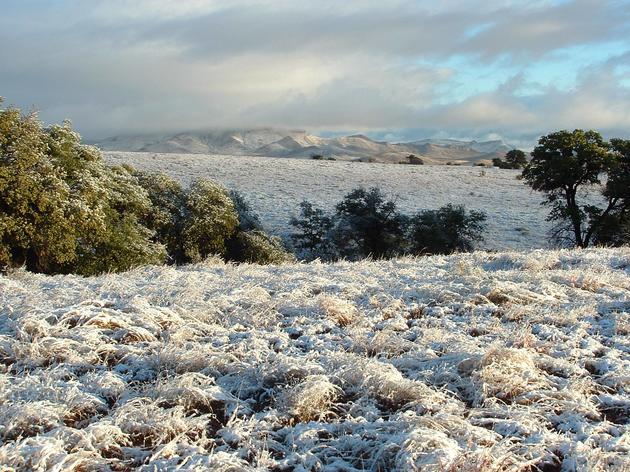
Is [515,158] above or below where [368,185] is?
above

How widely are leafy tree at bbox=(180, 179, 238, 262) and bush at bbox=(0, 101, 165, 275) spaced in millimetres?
5374

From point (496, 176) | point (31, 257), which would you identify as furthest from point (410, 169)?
point (31, 257)

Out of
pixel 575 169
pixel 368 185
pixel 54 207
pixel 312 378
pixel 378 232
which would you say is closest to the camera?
pixel 312 378

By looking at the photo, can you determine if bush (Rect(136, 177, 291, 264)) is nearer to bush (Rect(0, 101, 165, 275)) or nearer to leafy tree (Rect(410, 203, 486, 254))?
bush (Rect(0, 101, 165, 275))

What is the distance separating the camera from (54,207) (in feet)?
48.6

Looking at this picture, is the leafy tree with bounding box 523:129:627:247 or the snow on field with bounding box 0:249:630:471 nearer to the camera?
the snow on field with bounding box 0:249:630:471

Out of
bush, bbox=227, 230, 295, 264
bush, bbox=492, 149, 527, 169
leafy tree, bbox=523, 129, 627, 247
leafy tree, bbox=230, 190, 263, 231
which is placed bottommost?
bush, bbox=227, 230, 295, 264

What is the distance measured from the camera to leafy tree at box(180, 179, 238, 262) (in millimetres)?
24953

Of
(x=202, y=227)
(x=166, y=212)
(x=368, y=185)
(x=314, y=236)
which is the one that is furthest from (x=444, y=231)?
(x=368, y=185)

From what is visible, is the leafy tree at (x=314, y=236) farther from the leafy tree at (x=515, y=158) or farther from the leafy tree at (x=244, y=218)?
the leafy tree at (x=515, y=158)

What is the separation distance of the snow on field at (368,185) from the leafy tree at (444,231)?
2.07 m

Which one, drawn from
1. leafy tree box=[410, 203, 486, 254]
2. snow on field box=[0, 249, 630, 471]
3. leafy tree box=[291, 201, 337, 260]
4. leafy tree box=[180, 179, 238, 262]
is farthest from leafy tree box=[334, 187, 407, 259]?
snow on field box=[0, 249, 630, 471]

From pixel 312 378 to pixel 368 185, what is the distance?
41.5 meters

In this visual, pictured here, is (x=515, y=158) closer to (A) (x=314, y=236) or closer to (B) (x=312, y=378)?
(A) (x=314, y=236)
